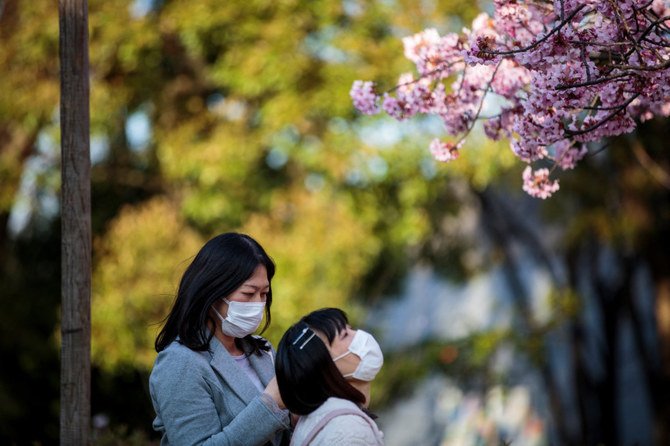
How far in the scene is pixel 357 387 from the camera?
9.55 feet

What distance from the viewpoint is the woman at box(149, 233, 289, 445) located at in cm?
305

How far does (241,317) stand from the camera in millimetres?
3223

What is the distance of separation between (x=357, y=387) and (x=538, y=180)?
70.6 inches

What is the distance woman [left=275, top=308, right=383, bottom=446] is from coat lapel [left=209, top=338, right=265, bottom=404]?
1.00ft

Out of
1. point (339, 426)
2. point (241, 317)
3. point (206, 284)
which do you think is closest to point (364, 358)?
point (339, 426)

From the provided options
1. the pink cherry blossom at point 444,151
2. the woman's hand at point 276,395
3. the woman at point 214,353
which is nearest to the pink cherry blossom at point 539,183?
the pink cherry blossom at point 444,151

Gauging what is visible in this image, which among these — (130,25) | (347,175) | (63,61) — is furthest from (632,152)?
(63,61)

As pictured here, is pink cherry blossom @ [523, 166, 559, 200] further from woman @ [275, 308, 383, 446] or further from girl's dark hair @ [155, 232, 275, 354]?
woman @ [275, 308, 383, 446]

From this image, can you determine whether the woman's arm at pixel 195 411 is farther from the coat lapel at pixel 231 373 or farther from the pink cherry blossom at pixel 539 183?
the pink cherry blossom at pixel 539 183

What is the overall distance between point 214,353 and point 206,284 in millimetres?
233

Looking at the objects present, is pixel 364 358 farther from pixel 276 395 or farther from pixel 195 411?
pixel 195 411

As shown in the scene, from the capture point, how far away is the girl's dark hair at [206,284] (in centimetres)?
321

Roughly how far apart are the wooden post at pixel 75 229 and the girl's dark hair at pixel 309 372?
1.48 meters

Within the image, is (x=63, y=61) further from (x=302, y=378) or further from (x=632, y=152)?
(x=632, y=152)
